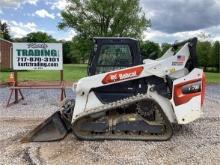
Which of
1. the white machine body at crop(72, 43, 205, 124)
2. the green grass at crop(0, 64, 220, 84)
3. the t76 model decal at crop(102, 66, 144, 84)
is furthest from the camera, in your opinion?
the green grass at crop(0, 64, 220, 84)

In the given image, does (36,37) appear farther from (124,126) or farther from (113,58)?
(124,126)

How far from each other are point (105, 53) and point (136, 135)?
6.18 ft

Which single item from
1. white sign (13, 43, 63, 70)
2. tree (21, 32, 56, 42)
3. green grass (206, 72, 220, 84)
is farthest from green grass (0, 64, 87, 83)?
tree (21, 32, 56, 42)

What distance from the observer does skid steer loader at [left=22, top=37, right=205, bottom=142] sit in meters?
8.11

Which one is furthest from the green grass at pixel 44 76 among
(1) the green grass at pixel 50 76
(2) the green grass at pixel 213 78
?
(2) the green grass at pixel 213 78

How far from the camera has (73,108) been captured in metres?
8.47

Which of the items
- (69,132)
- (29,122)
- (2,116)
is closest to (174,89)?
(69,132)

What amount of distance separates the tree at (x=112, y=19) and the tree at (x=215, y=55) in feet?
29.9

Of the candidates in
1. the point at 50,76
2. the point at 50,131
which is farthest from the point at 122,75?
the point at 50,76

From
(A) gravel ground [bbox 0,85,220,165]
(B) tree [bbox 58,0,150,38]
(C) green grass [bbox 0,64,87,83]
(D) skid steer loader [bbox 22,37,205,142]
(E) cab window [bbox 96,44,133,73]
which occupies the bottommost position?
(A) gravel ground [bbox 0,85,220,165]

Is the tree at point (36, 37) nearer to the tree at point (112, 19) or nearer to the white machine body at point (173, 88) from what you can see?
the tree at point (112, 19)

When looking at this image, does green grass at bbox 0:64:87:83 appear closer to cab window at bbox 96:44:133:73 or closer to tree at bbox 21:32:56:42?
cab window at bbox 96:44:133:73

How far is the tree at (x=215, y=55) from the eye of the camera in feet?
159

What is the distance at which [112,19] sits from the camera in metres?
53.0
